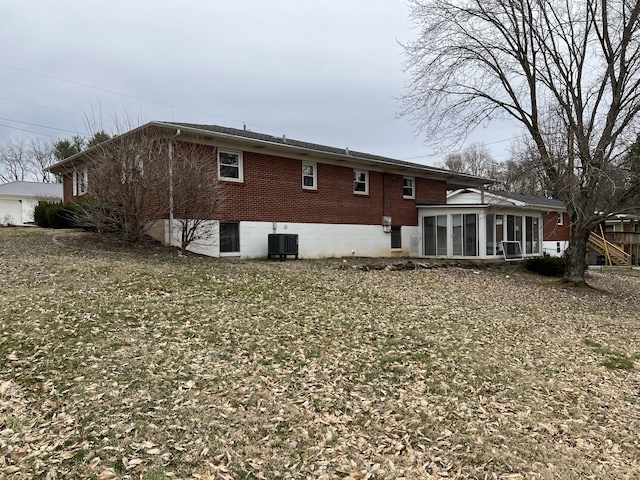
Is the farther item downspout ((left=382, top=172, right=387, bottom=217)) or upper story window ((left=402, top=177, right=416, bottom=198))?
upper story window ((left=402, top=177, right=416, bottom=198))

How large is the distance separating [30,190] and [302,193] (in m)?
27.0

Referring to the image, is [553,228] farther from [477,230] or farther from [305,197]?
[305,197]

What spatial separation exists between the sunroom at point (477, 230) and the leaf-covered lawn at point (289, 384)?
1037 cm

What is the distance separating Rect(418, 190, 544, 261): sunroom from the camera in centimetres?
1947

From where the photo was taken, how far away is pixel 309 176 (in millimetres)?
16953

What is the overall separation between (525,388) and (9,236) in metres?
15.4

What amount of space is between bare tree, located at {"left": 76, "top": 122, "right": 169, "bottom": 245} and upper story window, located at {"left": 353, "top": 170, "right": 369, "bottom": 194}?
8503mm

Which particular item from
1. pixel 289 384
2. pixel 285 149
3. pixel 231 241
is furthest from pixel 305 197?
pixel 289 384

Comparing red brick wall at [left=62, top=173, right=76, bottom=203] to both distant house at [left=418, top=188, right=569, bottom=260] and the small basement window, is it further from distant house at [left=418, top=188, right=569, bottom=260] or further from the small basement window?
distant house at [left=418, top=188, right=569, bottom=260]

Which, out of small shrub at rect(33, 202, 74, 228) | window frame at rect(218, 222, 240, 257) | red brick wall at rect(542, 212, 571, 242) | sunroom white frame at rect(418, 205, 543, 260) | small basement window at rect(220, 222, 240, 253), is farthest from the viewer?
red brick wall at rect(542, 212, 571, 242)

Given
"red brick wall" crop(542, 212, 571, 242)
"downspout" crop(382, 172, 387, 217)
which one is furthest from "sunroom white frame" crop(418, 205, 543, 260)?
"red brick wall" crop(542, 212, 571, 242)

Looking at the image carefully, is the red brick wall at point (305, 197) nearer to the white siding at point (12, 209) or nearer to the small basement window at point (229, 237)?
the small basement window at point (229, 237)

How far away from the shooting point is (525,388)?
549 centimetres

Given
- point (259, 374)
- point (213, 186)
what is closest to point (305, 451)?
point (259, 374)
